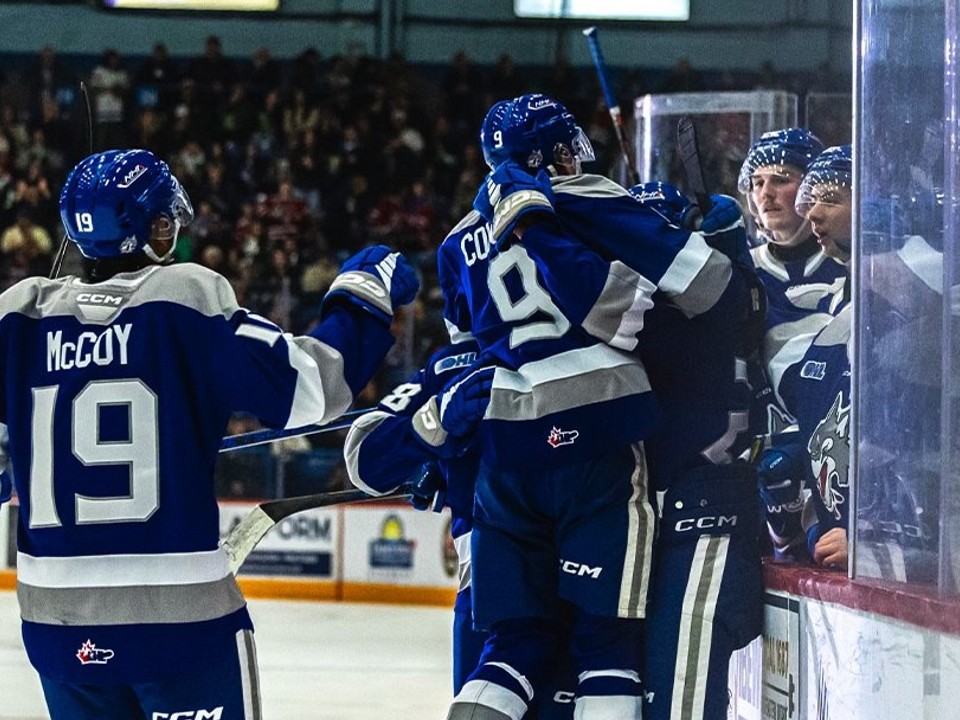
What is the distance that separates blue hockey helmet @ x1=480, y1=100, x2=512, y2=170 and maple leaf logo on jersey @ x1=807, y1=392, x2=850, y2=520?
81 cm

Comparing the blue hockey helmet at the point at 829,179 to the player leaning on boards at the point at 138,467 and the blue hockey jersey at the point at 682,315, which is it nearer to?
the blue hockey jersey at the point at 682,315

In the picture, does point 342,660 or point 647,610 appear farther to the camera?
point 342,660

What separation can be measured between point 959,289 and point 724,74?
10003 millimetres

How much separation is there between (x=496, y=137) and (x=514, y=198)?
27 centimetres

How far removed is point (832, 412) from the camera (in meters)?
3.08

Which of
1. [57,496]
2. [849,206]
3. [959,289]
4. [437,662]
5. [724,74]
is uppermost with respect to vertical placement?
[724,74]

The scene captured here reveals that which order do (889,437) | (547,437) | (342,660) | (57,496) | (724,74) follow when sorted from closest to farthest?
(57,496)
(889,437)
(547,437)
(342,660)
(724,74)

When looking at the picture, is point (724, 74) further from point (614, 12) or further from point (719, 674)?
point (719, 674)

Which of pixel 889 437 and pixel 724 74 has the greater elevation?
pixel 724 74

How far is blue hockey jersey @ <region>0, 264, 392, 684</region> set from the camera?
224cm

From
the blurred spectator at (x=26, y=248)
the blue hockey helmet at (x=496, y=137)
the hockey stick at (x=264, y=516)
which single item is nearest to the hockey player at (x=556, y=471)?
the blue hockey helmet at (x=496, y=137)

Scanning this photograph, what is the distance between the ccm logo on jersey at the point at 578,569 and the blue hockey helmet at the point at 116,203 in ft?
3.12

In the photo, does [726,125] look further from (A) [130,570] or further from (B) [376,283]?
(A) [130,570]

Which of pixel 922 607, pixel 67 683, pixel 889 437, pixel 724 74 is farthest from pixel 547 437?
pixel 724 74
